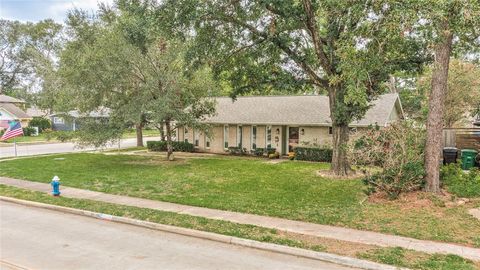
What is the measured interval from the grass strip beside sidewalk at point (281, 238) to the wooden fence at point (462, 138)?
1460 cm

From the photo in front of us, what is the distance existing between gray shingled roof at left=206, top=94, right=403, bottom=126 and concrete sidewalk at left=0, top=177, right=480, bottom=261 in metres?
11.1

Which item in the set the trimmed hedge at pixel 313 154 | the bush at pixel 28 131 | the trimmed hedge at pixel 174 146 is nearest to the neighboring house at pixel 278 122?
the trimmed hedge at pixel 174 146

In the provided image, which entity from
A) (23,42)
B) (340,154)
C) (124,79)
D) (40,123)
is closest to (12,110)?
(40,123)

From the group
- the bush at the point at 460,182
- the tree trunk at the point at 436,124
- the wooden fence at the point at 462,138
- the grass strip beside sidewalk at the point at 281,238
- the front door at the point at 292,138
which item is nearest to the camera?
the grass strip beside sidewalk at the point at 281,238

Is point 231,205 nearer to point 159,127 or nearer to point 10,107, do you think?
point 159,127

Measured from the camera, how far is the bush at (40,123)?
1946 inches

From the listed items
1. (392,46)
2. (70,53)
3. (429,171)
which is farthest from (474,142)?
(70,53)

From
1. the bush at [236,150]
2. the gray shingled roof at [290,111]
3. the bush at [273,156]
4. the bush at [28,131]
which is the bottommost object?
the bush at [273,156]

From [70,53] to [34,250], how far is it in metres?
13.3

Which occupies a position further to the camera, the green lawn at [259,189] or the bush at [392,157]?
the bush at [392,157]

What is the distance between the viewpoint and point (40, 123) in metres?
49.9

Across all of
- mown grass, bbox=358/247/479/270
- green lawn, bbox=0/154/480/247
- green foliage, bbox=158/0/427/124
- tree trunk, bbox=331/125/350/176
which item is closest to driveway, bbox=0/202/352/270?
mown grass, bbox=358/247/479/270

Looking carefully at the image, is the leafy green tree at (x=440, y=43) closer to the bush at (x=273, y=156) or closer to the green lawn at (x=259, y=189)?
the green lawn at (x=259, y=189)

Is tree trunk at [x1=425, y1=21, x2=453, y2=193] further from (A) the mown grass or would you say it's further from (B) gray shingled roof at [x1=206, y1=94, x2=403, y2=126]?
(B) gray shingled roof at [x1=206, y1=94, x2=403, y2=126]
